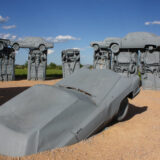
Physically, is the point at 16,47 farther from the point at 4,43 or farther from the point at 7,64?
the point at 7,64

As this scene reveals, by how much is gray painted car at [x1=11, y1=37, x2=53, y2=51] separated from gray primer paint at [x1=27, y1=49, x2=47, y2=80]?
1.18ft

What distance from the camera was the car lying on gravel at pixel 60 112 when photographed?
249 centimetres

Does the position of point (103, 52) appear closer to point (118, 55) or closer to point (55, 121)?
point (118, 55)

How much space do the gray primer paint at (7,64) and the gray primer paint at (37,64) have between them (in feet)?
4.37

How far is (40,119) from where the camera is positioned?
2736 millimetres

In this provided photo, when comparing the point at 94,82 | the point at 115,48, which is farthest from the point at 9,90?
the point at 94,82

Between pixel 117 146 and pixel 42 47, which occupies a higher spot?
pixel 42 47

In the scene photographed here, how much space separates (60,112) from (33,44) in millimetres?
12475

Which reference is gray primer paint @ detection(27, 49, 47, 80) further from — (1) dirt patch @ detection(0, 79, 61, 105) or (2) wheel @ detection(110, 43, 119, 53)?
(2) wheel @ detection(110, 43, 119, 53)

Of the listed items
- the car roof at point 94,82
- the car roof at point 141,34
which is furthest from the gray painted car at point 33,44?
the car roof at point 94,82

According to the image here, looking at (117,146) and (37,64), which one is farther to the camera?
(37,64)

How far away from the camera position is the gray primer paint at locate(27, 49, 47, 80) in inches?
570

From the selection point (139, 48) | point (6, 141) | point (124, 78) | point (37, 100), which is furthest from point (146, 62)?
point (6, 141)

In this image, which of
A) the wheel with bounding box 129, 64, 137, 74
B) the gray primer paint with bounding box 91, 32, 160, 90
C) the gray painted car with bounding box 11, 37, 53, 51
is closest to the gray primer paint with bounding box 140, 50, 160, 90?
the gray primer paint with bounding box 91, 32, 160, 90
